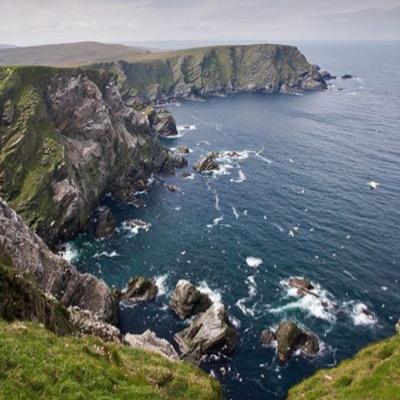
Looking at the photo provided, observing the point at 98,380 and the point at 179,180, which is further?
the point at 179,180

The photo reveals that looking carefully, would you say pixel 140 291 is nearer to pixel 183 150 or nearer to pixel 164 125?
pixel 183 150

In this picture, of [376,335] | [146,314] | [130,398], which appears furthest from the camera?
[146,314]

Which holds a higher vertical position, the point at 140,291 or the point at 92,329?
the point at 92,329

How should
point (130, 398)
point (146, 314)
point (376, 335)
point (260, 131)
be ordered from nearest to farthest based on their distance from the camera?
point (130, 398) → point (376, 335) → point (146, 314) → point (260, 131)

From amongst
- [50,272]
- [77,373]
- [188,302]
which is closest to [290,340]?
[188,302]

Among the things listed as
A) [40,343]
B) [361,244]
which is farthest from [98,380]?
[361,244]

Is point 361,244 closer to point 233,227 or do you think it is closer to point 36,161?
point 233,227

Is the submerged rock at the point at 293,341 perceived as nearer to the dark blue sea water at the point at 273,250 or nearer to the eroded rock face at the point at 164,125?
the dark blue sea water at the point at 273,250
